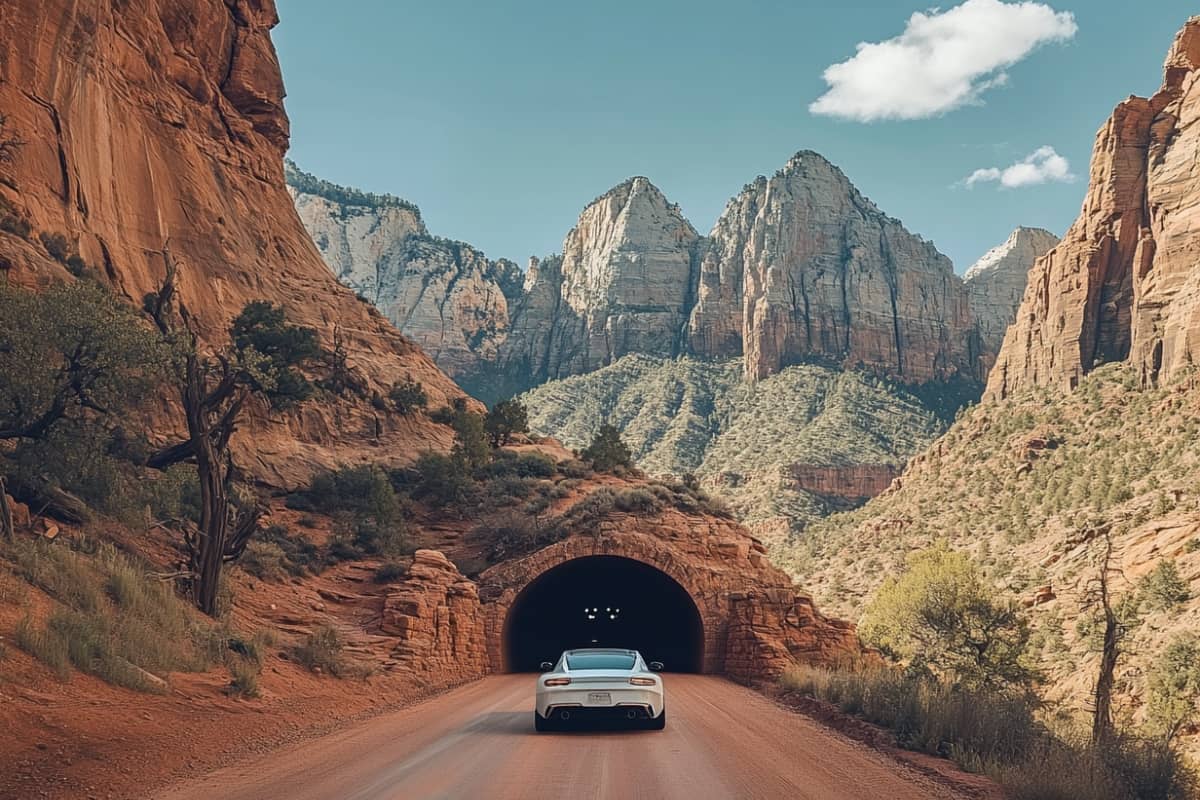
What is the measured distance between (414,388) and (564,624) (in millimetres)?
13852

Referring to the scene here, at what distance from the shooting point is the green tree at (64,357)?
18797mm

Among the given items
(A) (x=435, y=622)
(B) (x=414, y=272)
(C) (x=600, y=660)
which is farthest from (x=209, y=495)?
(B) (x=414, y=272)

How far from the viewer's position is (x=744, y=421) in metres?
102

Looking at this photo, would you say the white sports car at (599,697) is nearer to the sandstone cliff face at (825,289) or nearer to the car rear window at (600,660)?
the car rear window at (600,660)

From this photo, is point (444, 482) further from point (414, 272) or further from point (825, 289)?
point (414, 272)

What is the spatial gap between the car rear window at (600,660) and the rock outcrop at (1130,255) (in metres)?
55.7

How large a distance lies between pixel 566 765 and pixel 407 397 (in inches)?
1423

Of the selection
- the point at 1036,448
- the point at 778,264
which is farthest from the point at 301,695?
the point at 778,264

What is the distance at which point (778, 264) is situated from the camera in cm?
12775

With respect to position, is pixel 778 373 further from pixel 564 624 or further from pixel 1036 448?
pixel 564 624

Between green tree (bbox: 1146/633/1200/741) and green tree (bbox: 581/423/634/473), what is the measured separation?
78.7 ft

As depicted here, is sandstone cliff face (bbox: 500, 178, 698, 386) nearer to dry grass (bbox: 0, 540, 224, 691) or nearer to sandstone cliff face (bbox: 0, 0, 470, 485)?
sandstone cliff face (bbox: 0, 0, 470, 485)

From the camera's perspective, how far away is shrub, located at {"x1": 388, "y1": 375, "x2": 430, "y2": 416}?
148 feet

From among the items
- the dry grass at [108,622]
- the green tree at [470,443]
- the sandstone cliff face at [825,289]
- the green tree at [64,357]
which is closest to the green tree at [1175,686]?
the dry grass at [108,622]
